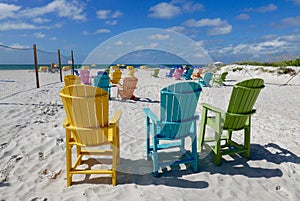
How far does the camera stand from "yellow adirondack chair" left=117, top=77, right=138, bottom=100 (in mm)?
6942

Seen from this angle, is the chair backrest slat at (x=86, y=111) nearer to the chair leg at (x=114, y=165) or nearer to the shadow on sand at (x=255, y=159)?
the chair leg at (x=114, y=165)

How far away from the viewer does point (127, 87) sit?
7.08m

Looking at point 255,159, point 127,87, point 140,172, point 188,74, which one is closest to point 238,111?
point 255,159

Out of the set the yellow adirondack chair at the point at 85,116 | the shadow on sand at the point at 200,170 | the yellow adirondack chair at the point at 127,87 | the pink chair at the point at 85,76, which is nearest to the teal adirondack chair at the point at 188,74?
the pink chair at the point at 85,76

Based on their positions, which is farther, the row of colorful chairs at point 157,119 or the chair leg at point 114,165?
the chair leg at point 114,165

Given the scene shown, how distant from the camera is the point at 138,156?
2.97 metres

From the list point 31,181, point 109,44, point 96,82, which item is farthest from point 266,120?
point 96,82

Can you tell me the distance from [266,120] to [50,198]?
4.55 metres

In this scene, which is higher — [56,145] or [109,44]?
[109,44]

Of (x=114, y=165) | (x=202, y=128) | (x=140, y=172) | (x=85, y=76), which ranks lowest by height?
(x=140, y=172)

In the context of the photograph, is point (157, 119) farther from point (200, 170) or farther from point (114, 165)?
point (200, 170)

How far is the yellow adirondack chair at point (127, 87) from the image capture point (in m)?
6.94

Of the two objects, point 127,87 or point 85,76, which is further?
point 85,76

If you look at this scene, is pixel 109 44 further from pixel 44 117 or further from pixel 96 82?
pixel 96 82
